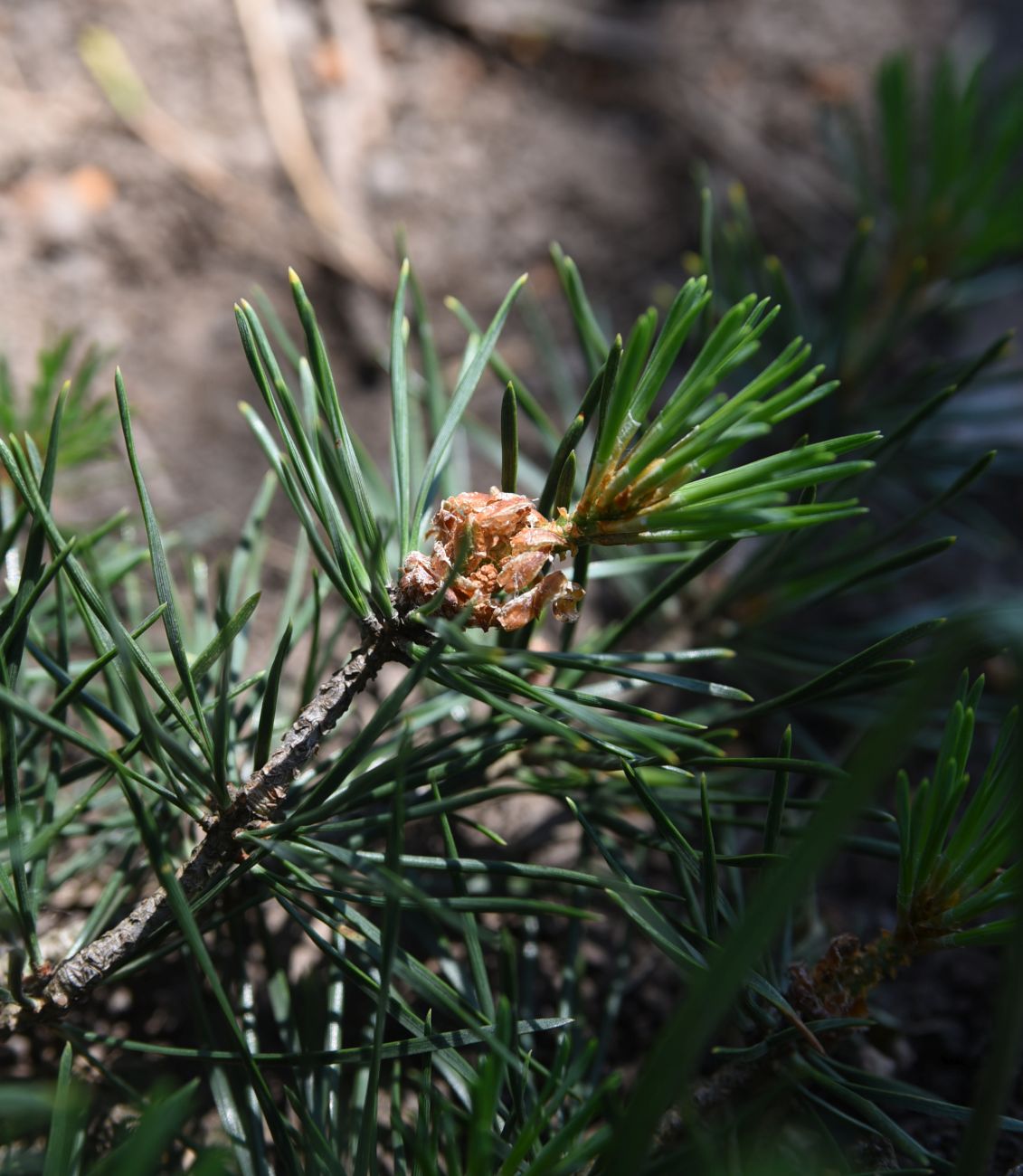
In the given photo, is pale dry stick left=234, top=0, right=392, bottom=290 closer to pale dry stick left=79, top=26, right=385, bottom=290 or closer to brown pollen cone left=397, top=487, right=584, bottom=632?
pale dry stick left=79, top=26, right=385, bottom=290

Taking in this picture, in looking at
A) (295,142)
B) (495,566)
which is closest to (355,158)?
(295,142)

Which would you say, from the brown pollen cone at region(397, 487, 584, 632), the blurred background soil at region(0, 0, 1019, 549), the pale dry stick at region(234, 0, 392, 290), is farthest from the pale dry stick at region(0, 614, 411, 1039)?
the pale dry stick at region(234, 0, 392, 290)

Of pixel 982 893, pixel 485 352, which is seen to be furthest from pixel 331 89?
pixel 982 893

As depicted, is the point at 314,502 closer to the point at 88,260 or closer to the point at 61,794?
the point at 61,794

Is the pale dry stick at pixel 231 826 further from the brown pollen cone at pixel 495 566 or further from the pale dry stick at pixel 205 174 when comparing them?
the pale dry stick at pixel 205 174

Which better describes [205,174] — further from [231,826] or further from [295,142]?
[231,826]

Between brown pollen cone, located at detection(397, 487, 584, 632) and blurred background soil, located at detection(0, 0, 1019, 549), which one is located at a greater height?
blurred background soil, located at detection(0, 0, 1019, 549)

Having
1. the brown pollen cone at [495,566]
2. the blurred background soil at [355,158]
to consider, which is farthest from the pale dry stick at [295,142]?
the brown pollen cone at [495,566]

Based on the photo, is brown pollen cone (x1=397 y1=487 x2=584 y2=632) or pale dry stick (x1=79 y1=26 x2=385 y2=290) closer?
brown pollen cone (x1=397 y1=487 x2=584 y2=632)
